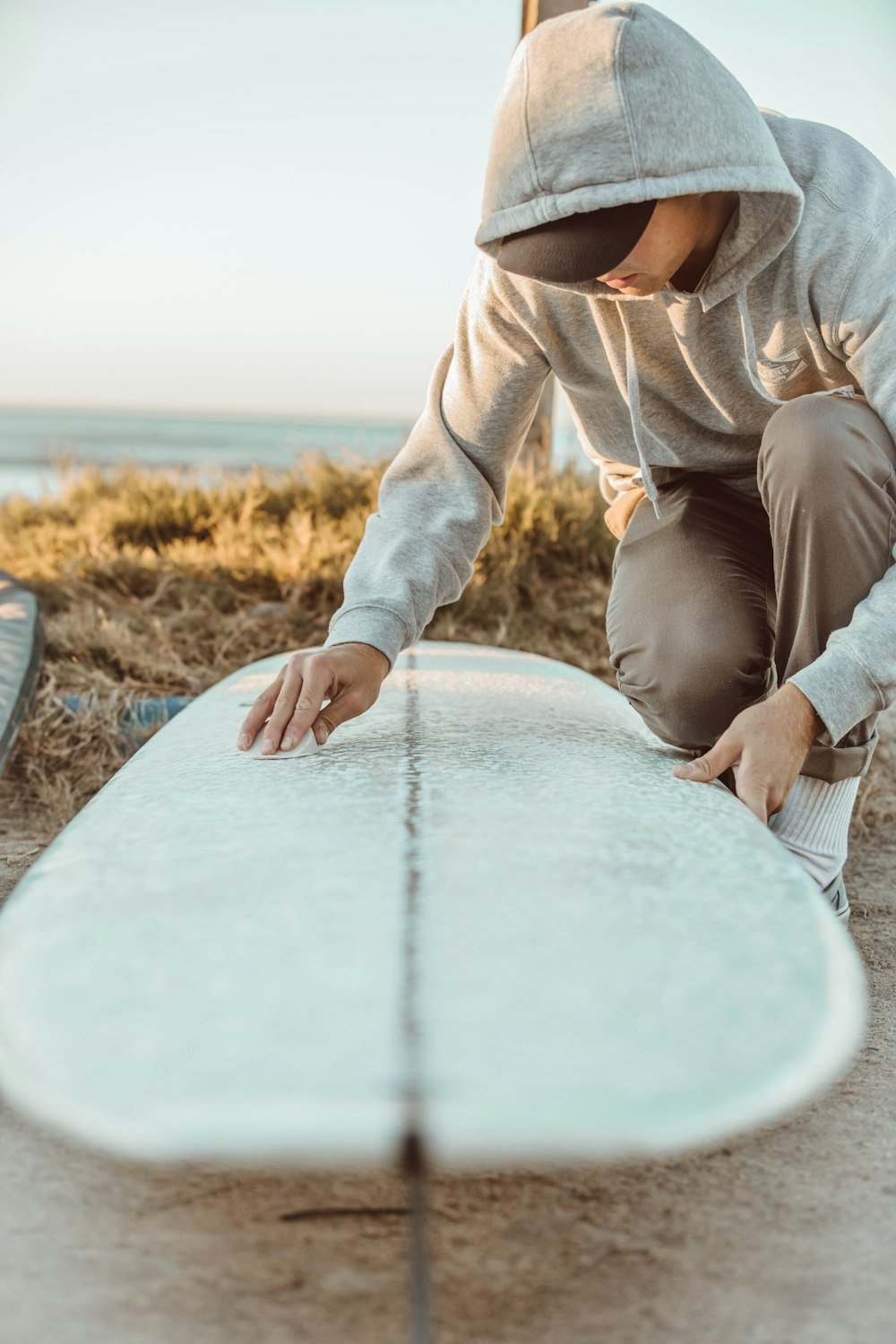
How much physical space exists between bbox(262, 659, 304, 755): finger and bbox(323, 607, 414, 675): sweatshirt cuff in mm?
102

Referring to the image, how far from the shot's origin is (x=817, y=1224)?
3.24 ft

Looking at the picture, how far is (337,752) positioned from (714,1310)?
29.9 inches

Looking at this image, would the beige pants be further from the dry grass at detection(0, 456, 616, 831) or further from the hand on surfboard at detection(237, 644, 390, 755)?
the dry grass at detection(0, 456, 616, 831)

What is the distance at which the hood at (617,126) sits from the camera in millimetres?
1219

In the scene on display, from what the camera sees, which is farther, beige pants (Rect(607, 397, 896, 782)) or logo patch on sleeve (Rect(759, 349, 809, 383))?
logo patch on sleeve (Rect(759, 349, 809, 383))

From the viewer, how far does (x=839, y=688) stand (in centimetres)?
127

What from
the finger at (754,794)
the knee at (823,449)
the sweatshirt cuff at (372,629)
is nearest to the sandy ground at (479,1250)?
the finger at (754,794)

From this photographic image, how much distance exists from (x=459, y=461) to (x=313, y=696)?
0.54 m

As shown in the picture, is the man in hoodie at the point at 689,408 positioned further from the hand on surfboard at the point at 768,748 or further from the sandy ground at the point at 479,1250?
the sandy ground at the point at 479,1250

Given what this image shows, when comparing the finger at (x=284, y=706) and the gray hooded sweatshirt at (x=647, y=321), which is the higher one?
the gray hooded sweatshirt at (x=647, y=321)

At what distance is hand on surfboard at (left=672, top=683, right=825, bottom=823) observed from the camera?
124 centimetres

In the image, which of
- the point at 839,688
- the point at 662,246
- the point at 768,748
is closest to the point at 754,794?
the point at 768,748

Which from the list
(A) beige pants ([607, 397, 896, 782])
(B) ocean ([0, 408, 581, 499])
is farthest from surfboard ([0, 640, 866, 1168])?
(B) ocean ([0, 408, 581, 499])

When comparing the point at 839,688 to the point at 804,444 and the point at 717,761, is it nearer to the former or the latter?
the point at 717,761
